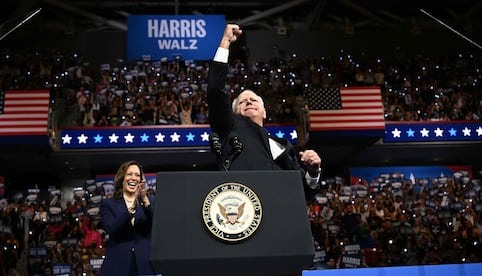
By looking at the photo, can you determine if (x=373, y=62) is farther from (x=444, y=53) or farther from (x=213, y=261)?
(x=213, y=261)

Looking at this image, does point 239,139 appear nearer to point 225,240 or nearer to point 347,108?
point 225,240

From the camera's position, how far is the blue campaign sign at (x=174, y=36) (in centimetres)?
1327

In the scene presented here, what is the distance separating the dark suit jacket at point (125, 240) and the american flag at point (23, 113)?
936 centimetres

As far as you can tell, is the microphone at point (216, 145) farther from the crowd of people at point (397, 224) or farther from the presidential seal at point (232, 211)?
the crowd of people at point (397, 224)

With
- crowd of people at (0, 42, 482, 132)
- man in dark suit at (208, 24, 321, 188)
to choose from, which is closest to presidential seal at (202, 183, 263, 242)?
man in dark suit at (208, 24, 321, 188)

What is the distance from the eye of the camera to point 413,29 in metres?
20.5

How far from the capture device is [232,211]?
5.56ft

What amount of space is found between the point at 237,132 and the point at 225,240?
0.69 meters

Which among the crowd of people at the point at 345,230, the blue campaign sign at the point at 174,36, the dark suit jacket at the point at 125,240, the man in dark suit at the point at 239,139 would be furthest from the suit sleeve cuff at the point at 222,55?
the blue campaign sign at the point at 174,36

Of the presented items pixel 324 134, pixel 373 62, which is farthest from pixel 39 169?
pixel 373 62

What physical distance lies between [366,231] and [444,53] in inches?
488

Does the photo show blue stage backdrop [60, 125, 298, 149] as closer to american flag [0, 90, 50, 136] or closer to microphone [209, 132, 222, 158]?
american flag [0, 90, 50, 136]

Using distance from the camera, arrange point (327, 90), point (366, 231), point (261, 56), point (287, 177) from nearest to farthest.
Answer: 1. point (287, 177)
2. point (366, 231)
3. point (327, 90)
4. point (261, 56)

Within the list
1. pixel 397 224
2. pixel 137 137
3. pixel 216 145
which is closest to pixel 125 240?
pixel 216 145
